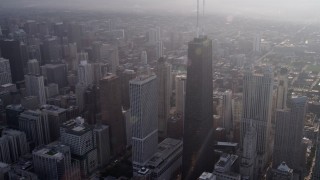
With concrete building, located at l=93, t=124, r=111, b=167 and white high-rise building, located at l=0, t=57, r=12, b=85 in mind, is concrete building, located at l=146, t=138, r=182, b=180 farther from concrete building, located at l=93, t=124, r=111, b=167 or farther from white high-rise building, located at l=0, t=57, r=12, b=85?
white high-rise building, located at l=0, t=57, r=12, b=85

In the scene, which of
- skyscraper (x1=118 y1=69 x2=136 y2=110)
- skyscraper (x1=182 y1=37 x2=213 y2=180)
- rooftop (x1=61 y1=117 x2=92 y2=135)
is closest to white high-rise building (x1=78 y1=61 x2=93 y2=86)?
skyscraper (x1=118 y1=69 x2=136 y2=110)

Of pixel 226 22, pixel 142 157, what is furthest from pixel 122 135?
pixel 226 22

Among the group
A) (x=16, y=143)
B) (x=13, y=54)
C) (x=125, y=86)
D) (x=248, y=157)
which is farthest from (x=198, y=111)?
(x=13, y=54)

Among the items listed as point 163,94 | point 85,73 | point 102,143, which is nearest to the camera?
point 102,143

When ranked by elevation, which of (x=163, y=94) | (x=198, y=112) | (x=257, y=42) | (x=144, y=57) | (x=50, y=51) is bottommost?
(x=163, y=94)

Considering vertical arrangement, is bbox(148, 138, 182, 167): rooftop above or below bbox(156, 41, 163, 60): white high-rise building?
below

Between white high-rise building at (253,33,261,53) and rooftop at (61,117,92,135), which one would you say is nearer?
rooftop at (61,117,92,135)

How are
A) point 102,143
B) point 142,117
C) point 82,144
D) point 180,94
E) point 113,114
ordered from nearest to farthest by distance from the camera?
1. point 142,117
2. point 82,144
3. point 102,143
4. point 113,114
5. point 180,94

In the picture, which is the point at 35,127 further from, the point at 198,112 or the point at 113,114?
the point at 198,112
